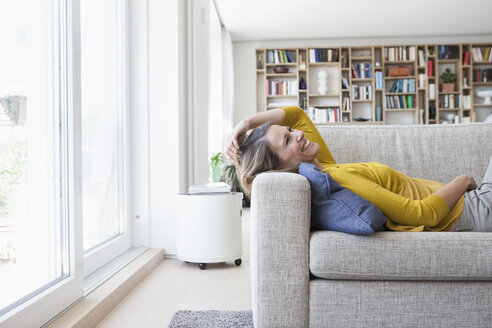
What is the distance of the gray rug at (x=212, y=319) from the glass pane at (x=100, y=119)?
0.76m

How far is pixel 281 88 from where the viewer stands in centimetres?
735

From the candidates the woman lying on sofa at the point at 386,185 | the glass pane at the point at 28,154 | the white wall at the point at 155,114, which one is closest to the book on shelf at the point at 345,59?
the white wall at the point at 155,114

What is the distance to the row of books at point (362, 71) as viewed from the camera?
24.0 ft

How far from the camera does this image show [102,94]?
2.46 m

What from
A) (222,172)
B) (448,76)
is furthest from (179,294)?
(448,76)

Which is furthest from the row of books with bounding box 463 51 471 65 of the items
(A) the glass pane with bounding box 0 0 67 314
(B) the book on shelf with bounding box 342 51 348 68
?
(A) the glass pane with bounding box 0 0 67 314

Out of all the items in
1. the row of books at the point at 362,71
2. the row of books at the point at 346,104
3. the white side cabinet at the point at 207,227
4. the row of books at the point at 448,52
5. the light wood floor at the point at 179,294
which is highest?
the row of books at the point at 448,52

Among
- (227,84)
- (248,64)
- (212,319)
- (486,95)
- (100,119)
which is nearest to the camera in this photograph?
(212,319)

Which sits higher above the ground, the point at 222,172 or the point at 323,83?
the point at 323,83

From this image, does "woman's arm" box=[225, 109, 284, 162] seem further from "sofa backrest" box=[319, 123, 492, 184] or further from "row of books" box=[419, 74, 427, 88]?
"row of books" box=[419, 74, 427, 88]

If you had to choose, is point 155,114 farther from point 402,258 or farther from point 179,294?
point 402,258

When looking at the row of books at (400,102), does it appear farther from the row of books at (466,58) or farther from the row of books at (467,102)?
the row of books at (466,58)

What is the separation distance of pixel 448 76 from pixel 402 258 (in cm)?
676

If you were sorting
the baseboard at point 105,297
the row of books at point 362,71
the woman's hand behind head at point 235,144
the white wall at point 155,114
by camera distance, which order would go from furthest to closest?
the row of books at point 362,71 < the white wall at point 155,114 < the woman's hand behind head at point 235,144 < the baseboard at point 105,297
